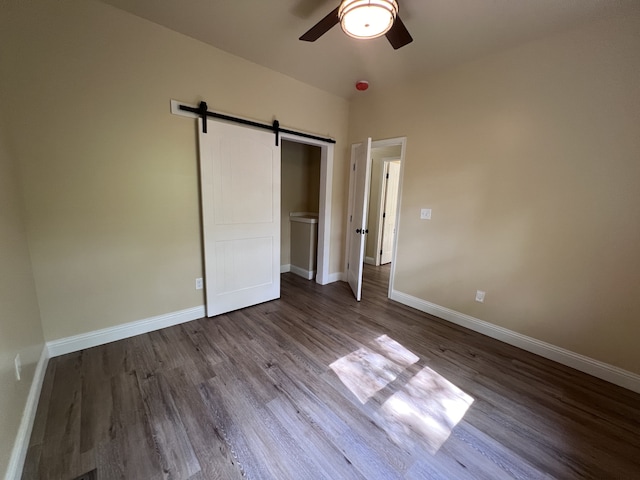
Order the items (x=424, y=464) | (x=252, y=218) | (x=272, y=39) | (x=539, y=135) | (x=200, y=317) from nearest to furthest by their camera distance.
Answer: (x=424, y=464) < (x=539, y=135) < (x=272, y=39) < (x=200, y=317) < (x=252, y=218)

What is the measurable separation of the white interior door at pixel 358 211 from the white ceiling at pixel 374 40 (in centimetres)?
91

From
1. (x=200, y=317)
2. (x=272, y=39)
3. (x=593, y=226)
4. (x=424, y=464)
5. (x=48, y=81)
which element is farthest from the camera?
(x=200, y=317)

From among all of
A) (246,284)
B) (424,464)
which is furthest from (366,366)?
(246,284)

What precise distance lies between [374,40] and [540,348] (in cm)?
317

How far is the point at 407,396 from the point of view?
1.76 m

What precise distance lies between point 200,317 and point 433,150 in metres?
3.19

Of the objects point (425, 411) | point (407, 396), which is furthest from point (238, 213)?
point (425, 411)

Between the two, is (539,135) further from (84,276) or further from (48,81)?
(84,276)

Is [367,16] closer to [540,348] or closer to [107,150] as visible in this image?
[107,150]

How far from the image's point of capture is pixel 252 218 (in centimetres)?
291

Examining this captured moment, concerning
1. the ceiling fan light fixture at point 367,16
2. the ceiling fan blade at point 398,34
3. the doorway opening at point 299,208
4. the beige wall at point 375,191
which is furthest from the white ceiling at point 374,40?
the beige wall at point 375,191

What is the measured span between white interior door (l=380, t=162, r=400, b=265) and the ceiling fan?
3.31 metres

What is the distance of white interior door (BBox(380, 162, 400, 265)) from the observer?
494cm

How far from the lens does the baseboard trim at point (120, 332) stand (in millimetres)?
2049
